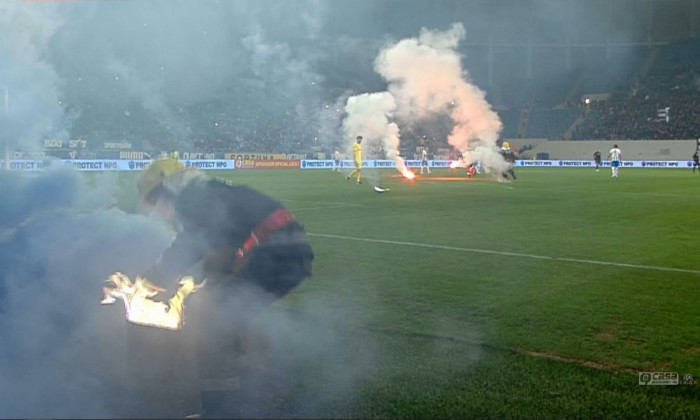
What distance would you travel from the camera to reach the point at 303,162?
152 feet

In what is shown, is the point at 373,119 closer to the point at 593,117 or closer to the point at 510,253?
the point at 510,253

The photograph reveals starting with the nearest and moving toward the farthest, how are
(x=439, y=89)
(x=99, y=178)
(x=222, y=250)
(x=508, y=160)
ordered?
(x=222, y=250), (x=99, y=178), (x=439, y=89), (x=508, y=160)

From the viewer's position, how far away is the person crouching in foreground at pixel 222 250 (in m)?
4.34

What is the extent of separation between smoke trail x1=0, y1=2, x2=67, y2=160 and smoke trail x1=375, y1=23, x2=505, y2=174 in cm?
2135

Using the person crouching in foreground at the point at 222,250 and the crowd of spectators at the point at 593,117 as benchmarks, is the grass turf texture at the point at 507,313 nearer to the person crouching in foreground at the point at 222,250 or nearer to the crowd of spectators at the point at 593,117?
the person crouching in foreground at the point at 222,250

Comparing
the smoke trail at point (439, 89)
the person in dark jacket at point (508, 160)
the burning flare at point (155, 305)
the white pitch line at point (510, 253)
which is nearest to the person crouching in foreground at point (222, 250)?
the burning flare at point (155, 305)

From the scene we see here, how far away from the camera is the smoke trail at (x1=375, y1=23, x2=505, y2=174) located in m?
27.8

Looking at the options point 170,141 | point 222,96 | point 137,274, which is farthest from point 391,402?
point 222,96

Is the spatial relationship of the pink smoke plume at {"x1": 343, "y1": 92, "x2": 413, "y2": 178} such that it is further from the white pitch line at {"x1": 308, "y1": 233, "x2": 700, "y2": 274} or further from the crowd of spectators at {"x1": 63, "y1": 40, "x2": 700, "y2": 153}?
the white pitch line at {"x1": 308, "y1": 233, "x2": 700, "y2": 274}

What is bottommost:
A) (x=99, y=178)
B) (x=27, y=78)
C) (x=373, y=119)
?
(x=99, y=178)

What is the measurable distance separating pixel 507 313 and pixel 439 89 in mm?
24047

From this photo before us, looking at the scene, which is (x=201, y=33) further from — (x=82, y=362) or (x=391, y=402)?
(x=391, y=402)

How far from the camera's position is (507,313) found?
6305 millimetres

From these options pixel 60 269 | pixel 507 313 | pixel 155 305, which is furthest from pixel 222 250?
pixel 507 313
